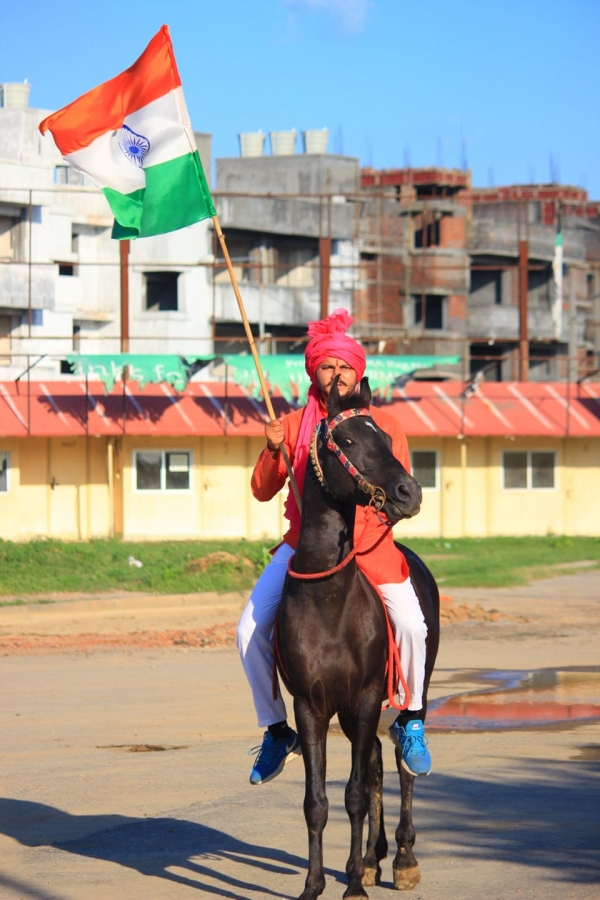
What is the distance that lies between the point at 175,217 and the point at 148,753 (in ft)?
14.2

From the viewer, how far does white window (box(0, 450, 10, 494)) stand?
3494cm

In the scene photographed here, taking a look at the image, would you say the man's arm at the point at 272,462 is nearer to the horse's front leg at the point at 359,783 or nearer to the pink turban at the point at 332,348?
the pink turban at the point at 332,348

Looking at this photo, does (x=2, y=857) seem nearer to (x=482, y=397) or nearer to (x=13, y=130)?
(x=482, y=397)

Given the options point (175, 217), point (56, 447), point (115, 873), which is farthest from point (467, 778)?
point (56, 447)

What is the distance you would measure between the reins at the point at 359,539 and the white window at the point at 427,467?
102 ft

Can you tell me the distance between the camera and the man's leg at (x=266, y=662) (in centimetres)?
720

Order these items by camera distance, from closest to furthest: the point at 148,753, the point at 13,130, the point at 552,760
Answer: the point at 552,760 → the point at 148,753 → the point at 13,130

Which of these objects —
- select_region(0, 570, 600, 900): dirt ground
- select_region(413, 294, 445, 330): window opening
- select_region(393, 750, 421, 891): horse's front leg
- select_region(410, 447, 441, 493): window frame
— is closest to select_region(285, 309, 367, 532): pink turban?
select_region(393, 750, 421, 891): horse's front leg

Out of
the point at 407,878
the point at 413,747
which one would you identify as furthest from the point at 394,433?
the point at 407,878

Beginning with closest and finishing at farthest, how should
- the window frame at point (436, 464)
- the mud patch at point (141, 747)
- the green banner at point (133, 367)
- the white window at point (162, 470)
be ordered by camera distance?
the mud patch at point (141, 747) < the green banner at point (133, 367) < the white window at point (162, 470) < the window frame at point (436, 464)

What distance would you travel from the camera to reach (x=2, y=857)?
757 centimetres

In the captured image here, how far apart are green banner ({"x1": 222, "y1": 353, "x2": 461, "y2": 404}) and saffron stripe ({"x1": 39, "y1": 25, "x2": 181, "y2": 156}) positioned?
24500 millimetres

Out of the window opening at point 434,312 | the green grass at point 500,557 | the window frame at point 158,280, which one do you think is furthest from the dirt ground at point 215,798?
the window opening at point 434,312

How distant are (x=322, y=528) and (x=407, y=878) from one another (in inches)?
77.4
